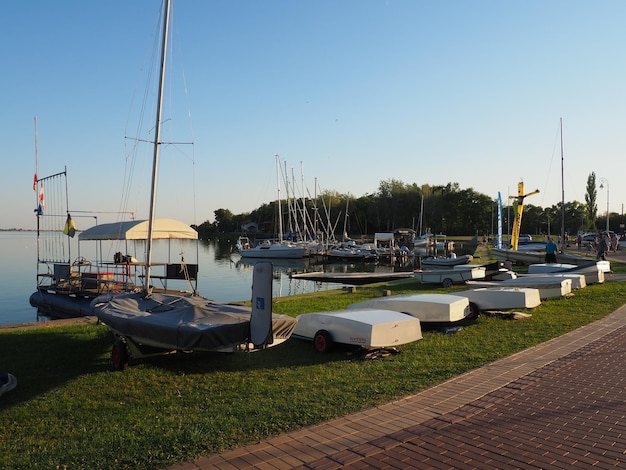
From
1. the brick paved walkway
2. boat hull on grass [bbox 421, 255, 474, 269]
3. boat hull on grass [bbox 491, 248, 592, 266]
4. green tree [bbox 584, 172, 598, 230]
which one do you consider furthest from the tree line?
the brick paved walkway

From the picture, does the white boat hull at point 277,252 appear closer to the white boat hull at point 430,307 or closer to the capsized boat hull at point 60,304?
the capsized boat hull at point 60,304

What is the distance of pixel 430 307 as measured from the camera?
10875 mm

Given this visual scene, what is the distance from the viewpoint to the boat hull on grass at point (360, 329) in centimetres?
862

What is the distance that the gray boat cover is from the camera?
25.0 feet

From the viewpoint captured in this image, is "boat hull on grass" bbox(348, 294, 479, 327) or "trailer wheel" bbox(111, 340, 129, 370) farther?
"boat hull on grass" bbox(348, 294, 479, 327)

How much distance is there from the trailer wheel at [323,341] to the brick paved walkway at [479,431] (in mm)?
2540

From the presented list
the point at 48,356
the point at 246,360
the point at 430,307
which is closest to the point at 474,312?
the point at 430,307

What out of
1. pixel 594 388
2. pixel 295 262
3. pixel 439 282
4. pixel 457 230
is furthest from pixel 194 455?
pixel 457 230

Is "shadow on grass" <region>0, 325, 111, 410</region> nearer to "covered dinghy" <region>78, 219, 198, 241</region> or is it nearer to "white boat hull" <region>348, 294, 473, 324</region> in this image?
"covered dinghy" <region>78, 219, 198, 241</region>

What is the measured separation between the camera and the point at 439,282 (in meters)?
22.2

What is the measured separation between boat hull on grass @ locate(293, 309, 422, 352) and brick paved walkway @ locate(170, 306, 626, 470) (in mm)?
1694

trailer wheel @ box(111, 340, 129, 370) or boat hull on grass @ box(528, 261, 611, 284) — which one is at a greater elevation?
boat hull on grass @ box(528, 261, 611, 284)

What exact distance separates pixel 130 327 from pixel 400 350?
453 cm

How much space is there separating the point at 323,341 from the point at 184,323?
2492 mm
